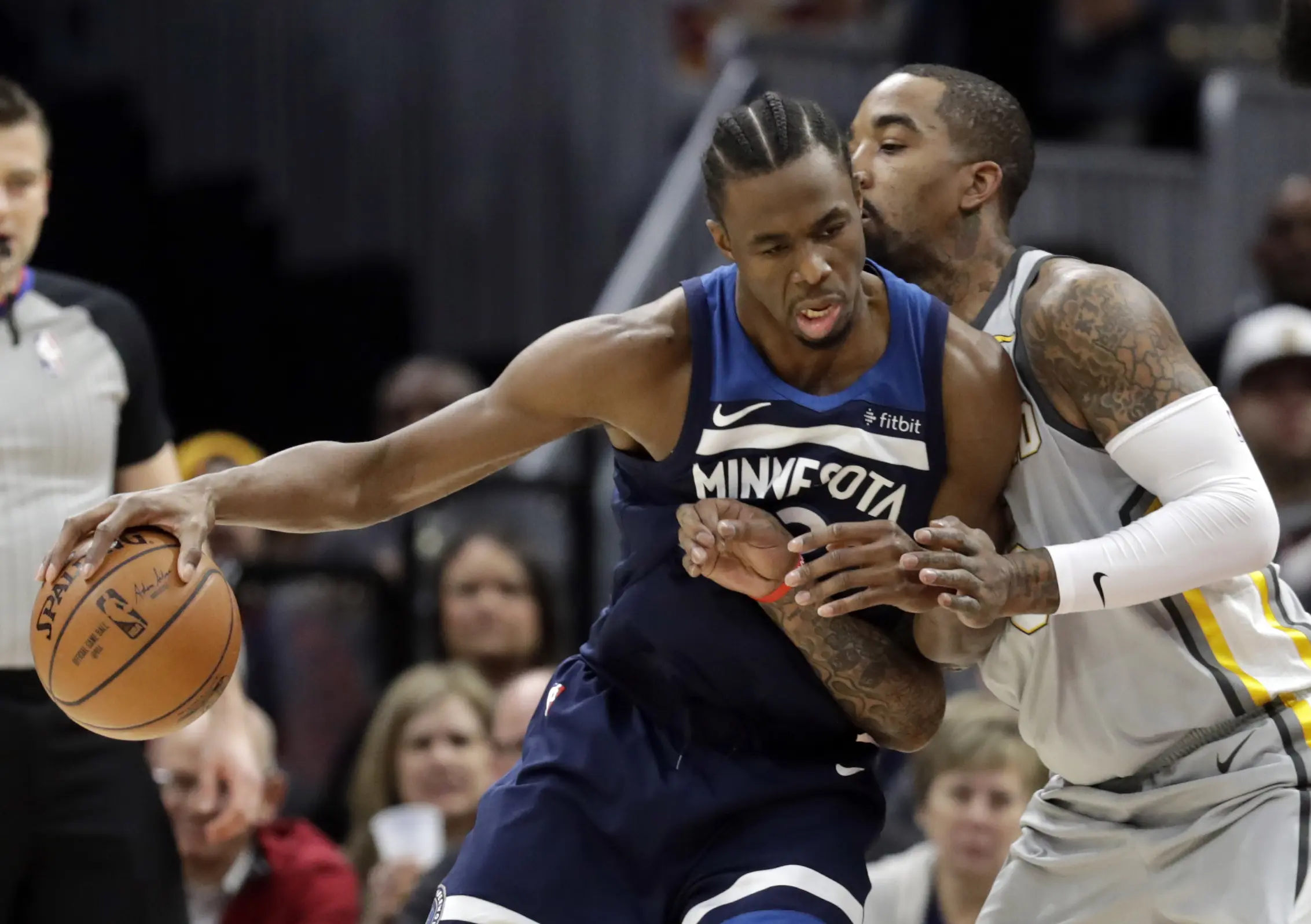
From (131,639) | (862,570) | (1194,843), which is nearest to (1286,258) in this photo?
(1194,843)

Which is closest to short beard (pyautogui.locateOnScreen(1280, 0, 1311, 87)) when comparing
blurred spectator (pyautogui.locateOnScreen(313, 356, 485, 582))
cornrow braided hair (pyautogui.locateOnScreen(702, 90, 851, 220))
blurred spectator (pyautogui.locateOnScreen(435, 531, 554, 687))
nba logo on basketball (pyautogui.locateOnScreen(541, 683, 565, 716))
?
cornrow braided hair (pyautogui.locateOnScreen(702, 90, 851, 220))

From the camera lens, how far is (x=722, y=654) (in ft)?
10.4

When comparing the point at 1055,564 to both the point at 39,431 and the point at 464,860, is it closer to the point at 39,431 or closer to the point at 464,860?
the point at 464,860

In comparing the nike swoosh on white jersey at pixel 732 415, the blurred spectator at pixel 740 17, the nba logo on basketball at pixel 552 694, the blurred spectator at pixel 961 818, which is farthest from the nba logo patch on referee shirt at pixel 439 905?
the blurred spectator at pixel 740 17

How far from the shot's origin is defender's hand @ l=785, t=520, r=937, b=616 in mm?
2879

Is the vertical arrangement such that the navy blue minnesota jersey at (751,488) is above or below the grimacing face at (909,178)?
below

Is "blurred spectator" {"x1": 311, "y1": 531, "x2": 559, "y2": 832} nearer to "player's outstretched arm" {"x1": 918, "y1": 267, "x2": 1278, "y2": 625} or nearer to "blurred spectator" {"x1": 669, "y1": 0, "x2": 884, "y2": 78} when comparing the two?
"player's outstretched arm" {"x1": 918, "y1": 267, "x2": 1278, "y2": 625}

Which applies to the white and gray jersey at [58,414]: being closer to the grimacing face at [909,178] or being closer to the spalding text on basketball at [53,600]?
the spalding text on basketball at [53,600]

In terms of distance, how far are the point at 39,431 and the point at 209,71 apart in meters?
5.08

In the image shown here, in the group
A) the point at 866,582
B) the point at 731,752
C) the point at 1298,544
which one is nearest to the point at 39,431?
the point at 731,752

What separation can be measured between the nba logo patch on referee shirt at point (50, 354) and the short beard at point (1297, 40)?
2596mm

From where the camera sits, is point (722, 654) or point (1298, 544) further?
point (1298, 544)

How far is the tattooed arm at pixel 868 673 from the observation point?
309 centimetres

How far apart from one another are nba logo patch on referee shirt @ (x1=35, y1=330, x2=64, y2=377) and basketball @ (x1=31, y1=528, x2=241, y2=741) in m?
1.02
